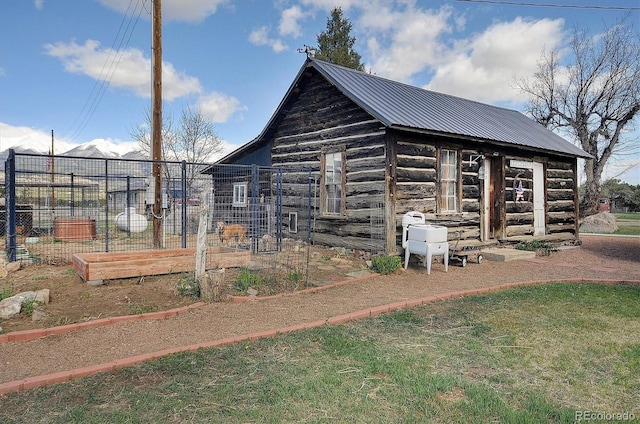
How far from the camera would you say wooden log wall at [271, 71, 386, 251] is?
984 cm

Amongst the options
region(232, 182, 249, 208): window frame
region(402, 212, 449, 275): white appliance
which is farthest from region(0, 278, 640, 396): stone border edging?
region(232, 182, 249, 208): window frame

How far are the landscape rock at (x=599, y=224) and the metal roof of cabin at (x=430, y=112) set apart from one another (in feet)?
28.5

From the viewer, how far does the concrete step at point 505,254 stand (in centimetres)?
1059

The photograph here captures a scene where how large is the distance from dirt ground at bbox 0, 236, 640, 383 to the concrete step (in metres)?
0.64

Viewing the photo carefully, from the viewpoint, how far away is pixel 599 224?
864 inches

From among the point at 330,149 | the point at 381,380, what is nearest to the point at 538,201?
the point at 330,149

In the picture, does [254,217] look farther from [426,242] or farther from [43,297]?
[43,297]

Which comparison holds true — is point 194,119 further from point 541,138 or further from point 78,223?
point 541,138

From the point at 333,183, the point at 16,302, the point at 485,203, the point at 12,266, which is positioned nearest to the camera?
the point at 16,302

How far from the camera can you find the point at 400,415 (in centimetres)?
286

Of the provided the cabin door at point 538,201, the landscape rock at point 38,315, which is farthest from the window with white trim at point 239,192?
the cabin door at point 538,201

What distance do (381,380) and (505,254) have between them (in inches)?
337

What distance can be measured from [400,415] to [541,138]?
14381 mm

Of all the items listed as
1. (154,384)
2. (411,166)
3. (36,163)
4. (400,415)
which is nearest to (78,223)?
(36,163)
